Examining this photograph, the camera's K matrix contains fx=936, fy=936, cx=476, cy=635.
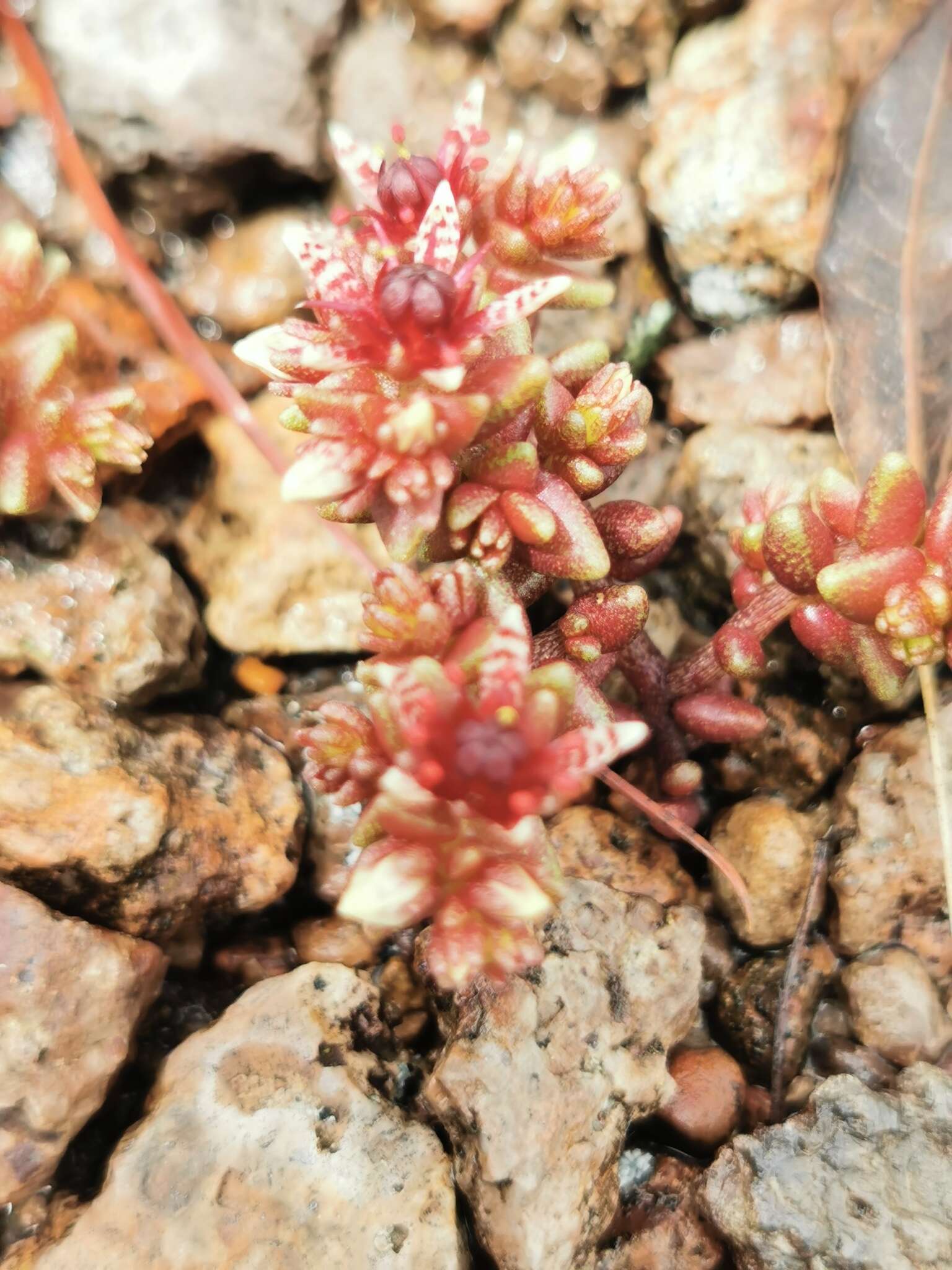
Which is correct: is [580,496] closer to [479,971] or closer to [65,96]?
[479,971]

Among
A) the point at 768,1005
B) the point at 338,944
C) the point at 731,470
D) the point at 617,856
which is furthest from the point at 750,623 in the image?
the point at 338,944

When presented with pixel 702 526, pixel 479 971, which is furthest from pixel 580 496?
pixel 479 971

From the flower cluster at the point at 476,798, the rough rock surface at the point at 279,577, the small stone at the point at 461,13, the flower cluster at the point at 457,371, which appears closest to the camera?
the flower cluster at the point at 476,798

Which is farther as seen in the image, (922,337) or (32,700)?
(922,337)

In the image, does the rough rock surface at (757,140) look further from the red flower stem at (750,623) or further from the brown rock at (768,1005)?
the brown rock at (768,1005)

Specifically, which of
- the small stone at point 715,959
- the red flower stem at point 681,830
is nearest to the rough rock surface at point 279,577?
the red flower stem at point 681,830

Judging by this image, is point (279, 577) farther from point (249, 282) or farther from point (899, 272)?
point (899, 272)
